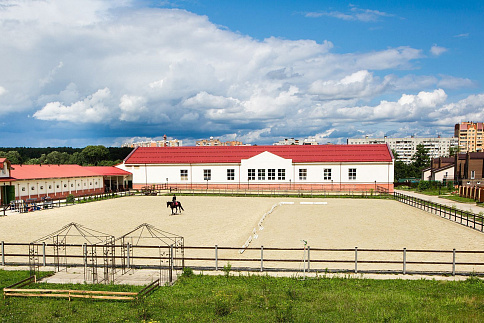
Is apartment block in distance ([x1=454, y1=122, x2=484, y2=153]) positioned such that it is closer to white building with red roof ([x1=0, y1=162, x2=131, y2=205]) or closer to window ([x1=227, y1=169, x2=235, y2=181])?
window ([x1=227, y1=169, x2=235, y2=181])

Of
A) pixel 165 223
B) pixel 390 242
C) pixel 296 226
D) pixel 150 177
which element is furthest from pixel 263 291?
pixel 150 177

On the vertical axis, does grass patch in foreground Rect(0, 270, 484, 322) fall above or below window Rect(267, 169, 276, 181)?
below

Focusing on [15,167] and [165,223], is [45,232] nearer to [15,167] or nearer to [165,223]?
[165,223]

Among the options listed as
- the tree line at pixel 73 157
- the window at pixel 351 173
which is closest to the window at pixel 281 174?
the window at pixel 351 173

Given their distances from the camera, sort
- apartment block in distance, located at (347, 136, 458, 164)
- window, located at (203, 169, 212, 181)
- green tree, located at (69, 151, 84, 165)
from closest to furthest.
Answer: window, located at (203, 169, 212, 181) < green tree, located at (69, 151, 84, 165) < apartment block in distance, located at (347, 136, 458, 164)

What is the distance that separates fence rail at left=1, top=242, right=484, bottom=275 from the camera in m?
12.9

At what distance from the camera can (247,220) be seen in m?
25.1

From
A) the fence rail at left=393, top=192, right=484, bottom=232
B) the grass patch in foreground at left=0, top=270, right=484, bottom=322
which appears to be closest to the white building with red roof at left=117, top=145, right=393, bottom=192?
the fence rail at left=393, top=192, right=484, bottom=232

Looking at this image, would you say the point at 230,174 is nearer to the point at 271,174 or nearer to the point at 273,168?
the point at 271,174

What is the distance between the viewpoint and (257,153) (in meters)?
54.0

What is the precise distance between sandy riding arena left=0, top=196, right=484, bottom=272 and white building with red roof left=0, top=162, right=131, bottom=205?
5.60 metres

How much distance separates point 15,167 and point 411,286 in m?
39.1

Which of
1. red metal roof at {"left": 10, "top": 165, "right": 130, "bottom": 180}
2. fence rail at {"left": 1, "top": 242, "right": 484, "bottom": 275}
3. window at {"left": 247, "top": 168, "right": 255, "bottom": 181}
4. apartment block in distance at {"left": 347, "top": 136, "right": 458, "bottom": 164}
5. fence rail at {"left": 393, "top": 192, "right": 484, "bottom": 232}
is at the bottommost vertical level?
fence rail at {"left": 393, "top": 192, "right": 484, "bottom": 232}

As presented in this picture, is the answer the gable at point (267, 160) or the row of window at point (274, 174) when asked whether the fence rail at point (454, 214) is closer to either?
the row of window at point (274, 174)
